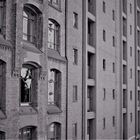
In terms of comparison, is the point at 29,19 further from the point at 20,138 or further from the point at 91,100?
the point at 91,100

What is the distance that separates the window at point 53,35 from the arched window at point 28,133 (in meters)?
5.62

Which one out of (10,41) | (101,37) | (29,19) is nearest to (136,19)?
(101,37)

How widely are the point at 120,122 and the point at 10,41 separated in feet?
66.0

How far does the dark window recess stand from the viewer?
58.9 feet

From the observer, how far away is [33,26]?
19.0 meters

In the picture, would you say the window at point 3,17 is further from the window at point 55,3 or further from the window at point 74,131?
the window at point 74,131

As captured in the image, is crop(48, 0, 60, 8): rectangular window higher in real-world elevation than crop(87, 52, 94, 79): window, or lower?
higher

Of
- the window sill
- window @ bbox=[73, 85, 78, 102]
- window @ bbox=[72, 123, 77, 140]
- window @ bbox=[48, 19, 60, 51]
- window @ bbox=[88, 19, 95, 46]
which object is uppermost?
window @ bbox=[88, 19, 95, 46]

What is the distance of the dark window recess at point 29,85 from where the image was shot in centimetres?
1795

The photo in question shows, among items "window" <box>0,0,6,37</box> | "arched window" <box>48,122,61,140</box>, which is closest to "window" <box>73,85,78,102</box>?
"arched window" <box>48,122,61,140</box>

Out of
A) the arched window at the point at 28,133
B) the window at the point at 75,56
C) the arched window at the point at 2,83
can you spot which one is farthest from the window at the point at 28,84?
the window at the point at 75,56

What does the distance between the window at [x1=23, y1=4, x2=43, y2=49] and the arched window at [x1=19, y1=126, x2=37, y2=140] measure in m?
4.99

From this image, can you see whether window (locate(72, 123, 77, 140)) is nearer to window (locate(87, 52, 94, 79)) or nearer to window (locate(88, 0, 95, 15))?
window (locate(87, 52, 94, 79))

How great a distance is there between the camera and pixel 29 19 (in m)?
18.7
